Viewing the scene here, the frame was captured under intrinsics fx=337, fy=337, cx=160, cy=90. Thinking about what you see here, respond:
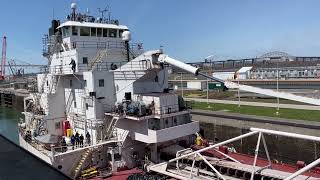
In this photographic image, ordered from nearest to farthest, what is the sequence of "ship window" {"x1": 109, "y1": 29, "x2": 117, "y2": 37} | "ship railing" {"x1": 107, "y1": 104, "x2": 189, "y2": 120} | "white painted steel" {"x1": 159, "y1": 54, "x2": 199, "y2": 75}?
1. "white painted steel" {"x1": 159, "y1": 54, "x2": 199, "y2": 75}
2. "ship railing" {"x1": 107, "y1": 104, "x2": 189, "y2": 120}
3. "ship window" {"x1": 109, "y1": 29, "x2": 117, "y2": 37}

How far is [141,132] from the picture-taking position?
1958 centimetres

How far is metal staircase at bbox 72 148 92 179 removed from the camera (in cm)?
1945

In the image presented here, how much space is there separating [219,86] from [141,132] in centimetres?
5064

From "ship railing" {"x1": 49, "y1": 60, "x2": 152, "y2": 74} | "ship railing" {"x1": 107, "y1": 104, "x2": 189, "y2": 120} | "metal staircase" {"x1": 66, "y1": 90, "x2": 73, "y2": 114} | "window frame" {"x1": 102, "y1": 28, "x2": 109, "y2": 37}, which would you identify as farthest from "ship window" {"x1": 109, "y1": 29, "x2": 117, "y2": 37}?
"ship railing" {"x1": 107, "y1": 104, "x2": 189, "y2": 120}

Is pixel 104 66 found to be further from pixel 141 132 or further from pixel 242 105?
pixel 242 105

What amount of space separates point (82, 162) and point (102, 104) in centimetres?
399

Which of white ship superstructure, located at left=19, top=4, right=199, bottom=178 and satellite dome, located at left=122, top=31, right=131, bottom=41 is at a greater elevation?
satellite dome, located at left=122, top=31, right=131, bottom=41

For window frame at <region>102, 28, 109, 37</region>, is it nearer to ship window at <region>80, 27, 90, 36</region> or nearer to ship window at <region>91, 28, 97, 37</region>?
ship window at <region>91, 28, 97, 37</region>

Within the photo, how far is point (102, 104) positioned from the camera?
21.7 m

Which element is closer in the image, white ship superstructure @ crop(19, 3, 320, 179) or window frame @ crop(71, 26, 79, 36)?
white ship superstructure @ crop(19, 3, 320, 179)

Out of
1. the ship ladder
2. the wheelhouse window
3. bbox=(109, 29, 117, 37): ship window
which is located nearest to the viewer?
the ship ladder

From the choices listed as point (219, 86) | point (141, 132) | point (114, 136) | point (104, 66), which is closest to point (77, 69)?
point (104, 66)

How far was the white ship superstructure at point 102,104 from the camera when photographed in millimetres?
19562

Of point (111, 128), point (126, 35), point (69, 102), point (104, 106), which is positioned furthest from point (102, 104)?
point (126, 35)
